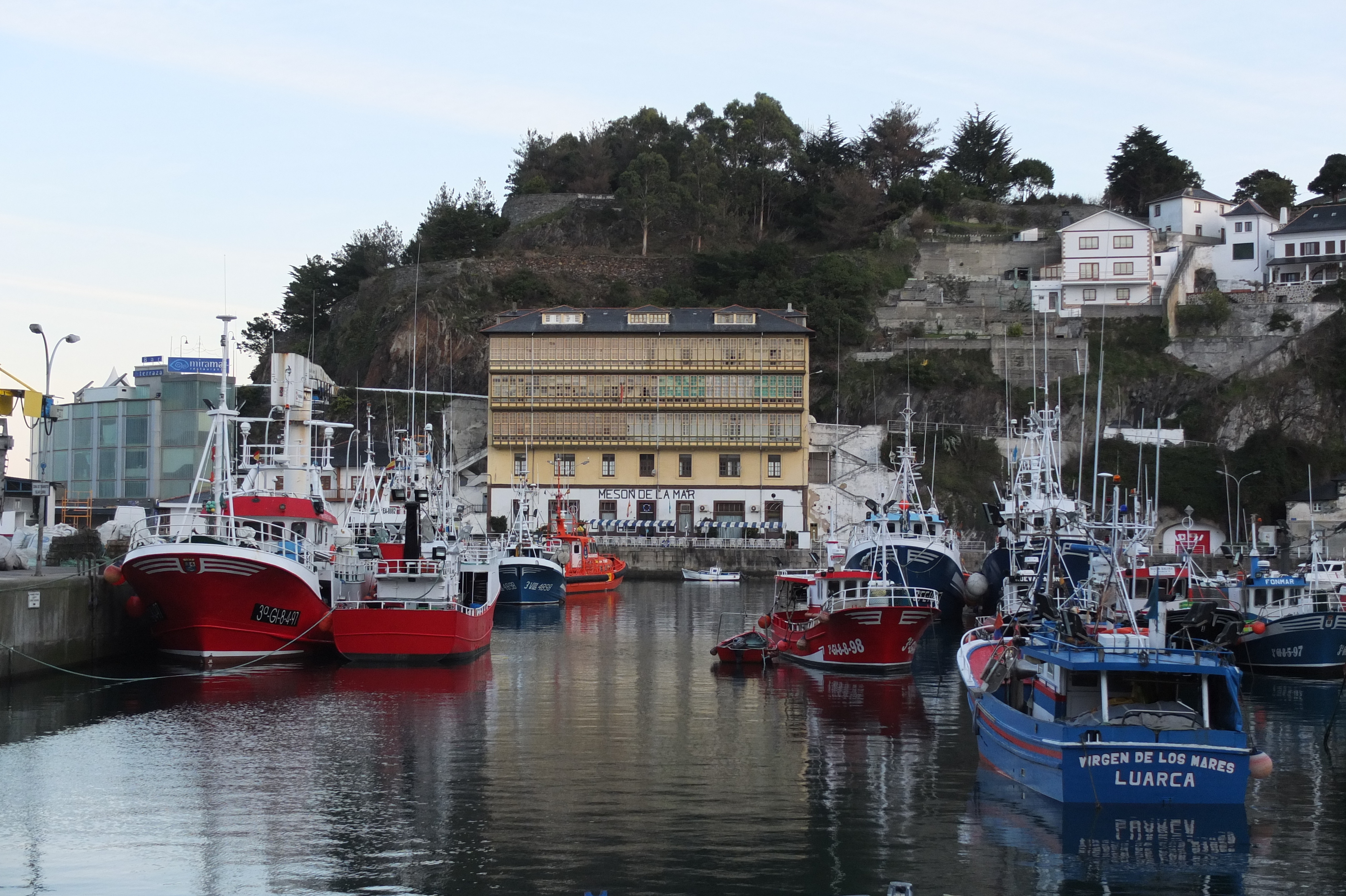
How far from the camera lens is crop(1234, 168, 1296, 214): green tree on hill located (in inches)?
4658

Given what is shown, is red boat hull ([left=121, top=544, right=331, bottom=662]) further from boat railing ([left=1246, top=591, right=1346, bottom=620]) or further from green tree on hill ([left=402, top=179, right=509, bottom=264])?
green tree on hill ([left=402, top=179, right=509, bottom=264])

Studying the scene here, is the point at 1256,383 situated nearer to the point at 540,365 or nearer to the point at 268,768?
the point at 540,365

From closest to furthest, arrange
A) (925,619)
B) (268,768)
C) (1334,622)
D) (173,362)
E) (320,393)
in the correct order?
(268,768), (925,619), (1334,622), (320,393), (173,362)

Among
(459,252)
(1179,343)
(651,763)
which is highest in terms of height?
(459,252)

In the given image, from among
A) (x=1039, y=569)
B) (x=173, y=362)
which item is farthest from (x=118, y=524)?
(x=1039, y=569)

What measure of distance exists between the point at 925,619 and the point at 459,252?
3482 inches

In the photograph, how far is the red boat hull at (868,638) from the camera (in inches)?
1535

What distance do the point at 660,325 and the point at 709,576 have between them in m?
21.2

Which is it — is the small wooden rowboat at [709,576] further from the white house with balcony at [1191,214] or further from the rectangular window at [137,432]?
the white house with balcony at [1191,214]

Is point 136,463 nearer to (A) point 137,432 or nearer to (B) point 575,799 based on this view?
(A) point 137,432

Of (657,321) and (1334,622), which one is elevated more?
(657,321)

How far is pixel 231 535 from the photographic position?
38750 millimetres

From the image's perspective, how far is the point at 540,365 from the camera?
9700 cm

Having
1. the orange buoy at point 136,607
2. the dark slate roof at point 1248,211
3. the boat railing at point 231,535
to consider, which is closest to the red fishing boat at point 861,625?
the boat railing at point 231,535
